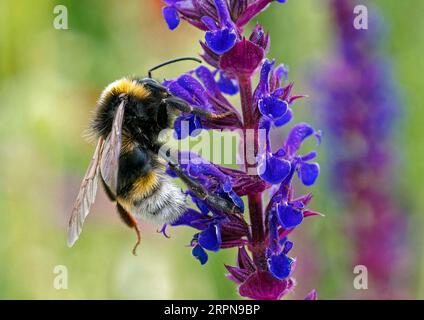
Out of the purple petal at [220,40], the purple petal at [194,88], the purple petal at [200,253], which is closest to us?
the purple petal at [220,40]

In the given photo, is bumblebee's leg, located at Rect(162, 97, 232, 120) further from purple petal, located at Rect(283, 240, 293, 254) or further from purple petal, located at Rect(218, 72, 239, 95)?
purple petal, located at Rect(283, 240, 293, 254)

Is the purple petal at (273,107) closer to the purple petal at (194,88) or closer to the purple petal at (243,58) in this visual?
the purple petal at (243,58)

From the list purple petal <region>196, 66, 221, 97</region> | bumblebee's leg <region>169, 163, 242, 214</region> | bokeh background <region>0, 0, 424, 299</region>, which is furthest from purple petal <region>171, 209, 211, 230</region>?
bokeh background <region>0, 0, 424, 299</region>

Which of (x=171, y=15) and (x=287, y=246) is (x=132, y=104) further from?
(x=287, y=246)

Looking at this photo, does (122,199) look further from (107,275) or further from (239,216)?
(107,275)

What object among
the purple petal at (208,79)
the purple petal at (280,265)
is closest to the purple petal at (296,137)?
the purple petal at (208,79)

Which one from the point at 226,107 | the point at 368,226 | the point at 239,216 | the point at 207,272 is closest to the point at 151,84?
the point at 226,107
